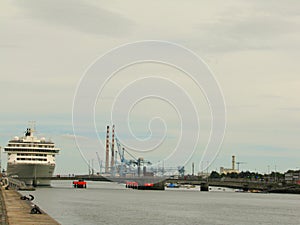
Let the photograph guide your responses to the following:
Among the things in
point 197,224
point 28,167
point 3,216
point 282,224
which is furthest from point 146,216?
point 28,167

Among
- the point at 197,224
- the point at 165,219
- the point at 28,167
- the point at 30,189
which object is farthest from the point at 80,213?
the point at 28,167

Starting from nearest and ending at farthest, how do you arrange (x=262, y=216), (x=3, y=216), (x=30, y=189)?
1. (x=3, y=216)
2. (x=262, y=216)
3. (x=30, y=189)

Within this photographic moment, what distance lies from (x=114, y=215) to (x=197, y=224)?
49.2 ft

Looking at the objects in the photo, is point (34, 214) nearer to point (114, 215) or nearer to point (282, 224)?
point (114, 215)

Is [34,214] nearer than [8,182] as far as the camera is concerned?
Yes

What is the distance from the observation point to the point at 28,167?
198 m

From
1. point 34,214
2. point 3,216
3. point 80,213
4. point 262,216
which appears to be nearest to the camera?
point 3,216

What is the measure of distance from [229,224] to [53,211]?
90.0 feet

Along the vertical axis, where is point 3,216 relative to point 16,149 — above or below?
below

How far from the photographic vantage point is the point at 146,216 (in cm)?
9269

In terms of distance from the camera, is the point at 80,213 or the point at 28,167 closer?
the point at 80,213

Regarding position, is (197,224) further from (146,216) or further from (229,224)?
(146,216)

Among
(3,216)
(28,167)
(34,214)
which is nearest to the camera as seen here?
(3,216)

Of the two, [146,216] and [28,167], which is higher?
[28,167]
